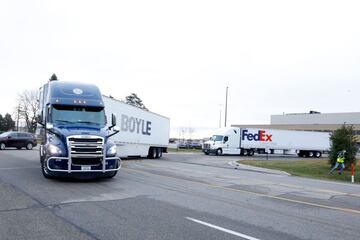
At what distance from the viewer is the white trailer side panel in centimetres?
5162

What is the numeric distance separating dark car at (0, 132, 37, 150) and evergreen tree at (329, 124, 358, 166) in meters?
28.3

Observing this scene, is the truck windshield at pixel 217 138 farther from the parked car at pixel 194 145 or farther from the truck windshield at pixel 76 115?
the truck windshield at pixel 76 115

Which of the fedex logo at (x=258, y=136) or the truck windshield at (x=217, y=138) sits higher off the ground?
the fedex logo at (x=258, y=136)

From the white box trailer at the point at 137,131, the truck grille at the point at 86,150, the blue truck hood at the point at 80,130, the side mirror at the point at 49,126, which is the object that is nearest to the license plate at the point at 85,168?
the truck grille at the point at 86,150

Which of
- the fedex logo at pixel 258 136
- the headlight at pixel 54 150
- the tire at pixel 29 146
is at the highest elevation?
the fedex logo at pixel 258 136

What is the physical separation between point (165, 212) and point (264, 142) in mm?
45504

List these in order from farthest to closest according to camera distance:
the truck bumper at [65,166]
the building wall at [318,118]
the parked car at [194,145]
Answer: the building wall at [318,118] → the parked car at [194,145] → the truck bumper at [65,166]

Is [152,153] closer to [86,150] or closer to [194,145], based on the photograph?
[86,150]

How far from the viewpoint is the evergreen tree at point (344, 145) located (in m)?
27.7

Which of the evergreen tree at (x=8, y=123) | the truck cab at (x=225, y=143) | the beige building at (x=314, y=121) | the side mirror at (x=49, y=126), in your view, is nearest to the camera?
the side mirror at (x=49, y=126)

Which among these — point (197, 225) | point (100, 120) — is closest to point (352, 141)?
point (100, 120)

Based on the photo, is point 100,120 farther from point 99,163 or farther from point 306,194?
point 306,194

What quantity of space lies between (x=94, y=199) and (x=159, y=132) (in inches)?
955

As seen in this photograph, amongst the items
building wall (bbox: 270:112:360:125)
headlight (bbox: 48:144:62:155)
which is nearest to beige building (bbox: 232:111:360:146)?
building wall (bbox: 270:112:360:125)
